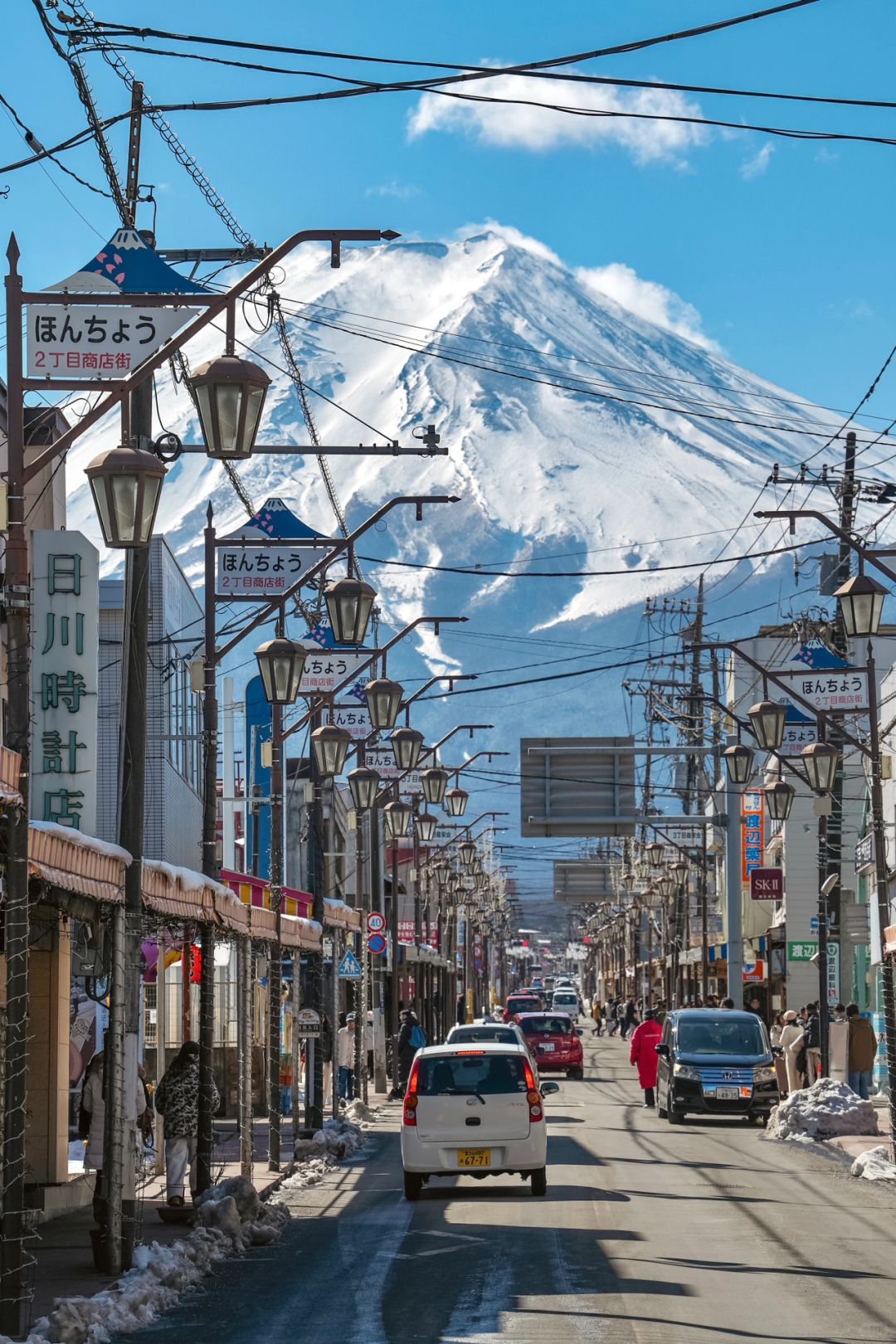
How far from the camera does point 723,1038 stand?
34281mm

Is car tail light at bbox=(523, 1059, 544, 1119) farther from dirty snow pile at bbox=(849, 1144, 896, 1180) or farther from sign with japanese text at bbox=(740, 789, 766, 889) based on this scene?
sign with japanese text at bbox=(740, 789, 766, 889)

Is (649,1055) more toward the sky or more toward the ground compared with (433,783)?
more toward the ground

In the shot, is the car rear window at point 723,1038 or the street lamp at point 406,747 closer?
the street lamp at point 406,747

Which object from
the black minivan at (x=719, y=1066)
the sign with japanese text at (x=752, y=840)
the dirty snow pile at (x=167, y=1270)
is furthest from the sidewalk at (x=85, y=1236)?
the sign with japanese text at (x=752, y=840)

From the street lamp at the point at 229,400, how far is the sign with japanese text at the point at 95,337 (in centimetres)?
85

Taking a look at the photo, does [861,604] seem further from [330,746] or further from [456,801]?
[456,801]

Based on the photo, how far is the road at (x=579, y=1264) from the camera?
1264 cm

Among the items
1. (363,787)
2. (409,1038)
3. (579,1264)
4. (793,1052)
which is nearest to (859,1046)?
(793,1052)

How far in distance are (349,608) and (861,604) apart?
614cm

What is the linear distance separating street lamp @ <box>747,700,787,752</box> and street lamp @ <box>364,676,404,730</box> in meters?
5.51

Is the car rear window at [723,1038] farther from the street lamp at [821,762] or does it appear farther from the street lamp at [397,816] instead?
the street lamp at [397,816]

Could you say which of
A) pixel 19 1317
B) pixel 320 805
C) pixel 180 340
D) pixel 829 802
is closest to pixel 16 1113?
pixel 19 1317

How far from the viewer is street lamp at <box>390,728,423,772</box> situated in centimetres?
3259

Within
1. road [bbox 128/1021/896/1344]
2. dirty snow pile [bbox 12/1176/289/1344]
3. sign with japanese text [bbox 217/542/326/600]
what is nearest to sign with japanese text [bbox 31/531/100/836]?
sign with japanese text [bbox 217/542/326/600]
